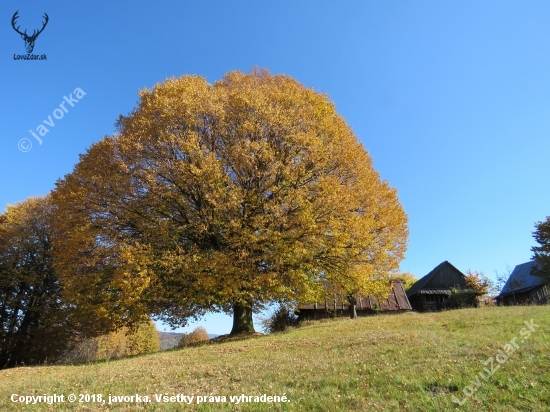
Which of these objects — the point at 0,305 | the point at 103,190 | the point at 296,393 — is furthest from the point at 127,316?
the point at 0,305

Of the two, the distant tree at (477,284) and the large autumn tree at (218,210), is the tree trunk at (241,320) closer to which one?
the large autumn tree at (218,210)

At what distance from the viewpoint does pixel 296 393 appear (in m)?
6.95

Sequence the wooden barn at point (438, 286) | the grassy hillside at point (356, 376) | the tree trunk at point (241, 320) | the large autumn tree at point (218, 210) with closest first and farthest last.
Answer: the grassy hillside at point (356, 376), the large autumn tree at point (218, 210), the tree trunk at point (241, 320), the wooden barn at point (438, 286)

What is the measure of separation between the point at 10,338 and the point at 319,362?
87.7 feet

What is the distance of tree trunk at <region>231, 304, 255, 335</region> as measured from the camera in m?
19.9

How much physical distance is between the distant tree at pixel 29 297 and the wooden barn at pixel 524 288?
5399 centimetres

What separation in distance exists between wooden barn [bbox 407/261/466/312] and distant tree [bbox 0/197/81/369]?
36.8 metres

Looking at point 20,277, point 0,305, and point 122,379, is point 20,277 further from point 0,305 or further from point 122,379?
point 122,379

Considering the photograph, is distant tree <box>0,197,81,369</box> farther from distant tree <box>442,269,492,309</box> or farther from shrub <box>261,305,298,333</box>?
distant tree <box>442,269,492,309</box>

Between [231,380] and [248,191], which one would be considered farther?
[248,191]


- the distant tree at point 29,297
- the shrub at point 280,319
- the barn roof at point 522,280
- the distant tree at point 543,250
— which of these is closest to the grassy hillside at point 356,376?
the shrub at point 280,319

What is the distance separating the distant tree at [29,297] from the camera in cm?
2556

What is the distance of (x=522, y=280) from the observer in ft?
174

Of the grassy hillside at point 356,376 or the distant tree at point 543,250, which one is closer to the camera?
the grassy hillside at point 356,376
